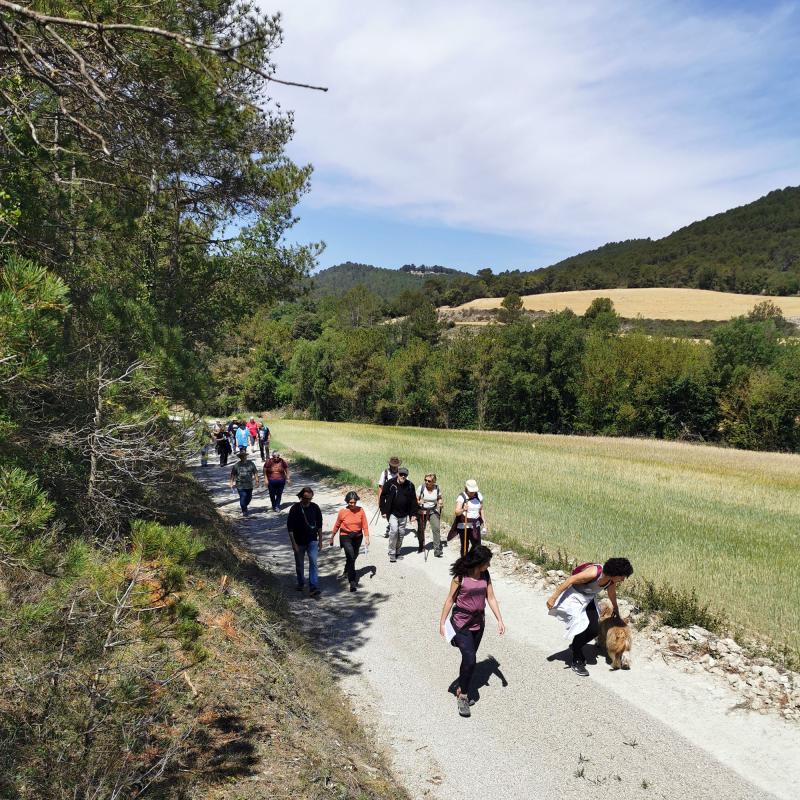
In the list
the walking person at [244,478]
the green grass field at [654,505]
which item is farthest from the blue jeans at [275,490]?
the green grass field at [654,505]

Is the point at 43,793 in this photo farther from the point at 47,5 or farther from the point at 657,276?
the point at 657,276

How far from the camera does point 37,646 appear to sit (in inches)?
163

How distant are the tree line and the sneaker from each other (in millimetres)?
34999

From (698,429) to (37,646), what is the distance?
184 feet

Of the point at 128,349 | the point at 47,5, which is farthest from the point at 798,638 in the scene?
the point at 47,5

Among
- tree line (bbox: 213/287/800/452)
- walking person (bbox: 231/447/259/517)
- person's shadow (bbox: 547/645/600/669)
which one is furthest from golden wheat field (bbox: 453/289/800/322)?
person's shadow (bbox: 547/645/600/669)

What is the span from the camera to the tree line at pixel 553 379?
4759 cm

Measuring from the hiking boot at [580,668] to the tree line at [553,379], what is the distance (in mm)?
34985

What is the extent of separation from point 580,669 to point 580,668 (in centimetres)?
2

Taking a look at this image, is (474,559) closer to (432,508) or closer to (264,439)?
(432,508)

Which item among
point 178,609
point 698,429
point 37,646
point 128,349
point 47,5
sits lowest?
point 698,429

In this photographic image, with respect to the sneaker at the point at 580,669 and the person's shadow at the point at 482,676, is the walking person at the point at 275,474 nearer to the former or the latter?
the person's shadow at the point at 482,676

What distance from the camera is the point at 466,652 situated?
6242mm

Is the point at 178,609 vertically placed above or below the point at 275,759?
above
